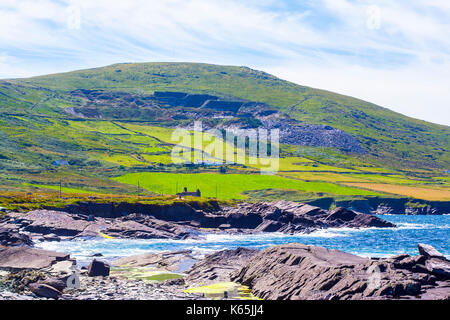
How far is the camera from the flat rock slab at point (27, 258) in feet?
157

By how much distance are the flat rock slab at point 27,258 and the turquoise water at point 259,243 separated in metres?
8.17

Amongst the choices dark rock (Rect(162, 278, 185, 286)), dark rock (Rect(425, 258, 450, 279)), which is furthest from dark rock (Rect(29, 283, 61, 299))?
dark rock (Rect(425, 258, 450, 279))

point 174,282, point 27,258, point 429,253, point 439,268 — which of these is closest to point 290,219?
point 174,282

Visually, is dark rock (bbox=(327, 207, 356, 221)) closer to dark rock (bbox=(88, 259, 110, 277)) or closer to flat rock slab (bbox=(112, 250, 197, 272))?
flat rock slab (bbox=(112, 250, 197, 272))

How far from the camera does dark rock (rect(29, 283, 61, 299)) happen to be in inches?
1465

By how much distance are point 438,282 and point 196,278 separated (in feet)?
70.1

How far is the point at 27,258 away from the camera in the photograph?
49.6 metres

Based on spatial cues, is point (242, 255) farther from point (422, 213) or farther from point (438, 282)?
point (422, 213)

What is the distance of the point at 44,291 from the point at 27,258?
1344 centimetres

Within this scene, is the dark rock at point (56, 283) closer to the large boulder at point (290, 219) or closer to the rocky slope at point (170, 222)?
the rocky slope at point (170, 222)

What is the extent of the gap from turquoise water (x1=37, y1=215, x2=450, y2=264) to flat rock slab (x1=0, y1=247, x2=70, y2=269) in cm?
817

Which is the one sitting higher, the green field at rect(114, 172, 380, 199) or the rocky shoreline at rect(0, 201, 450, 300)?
the rocky shoreline at rect(0, 201, 450, 300)

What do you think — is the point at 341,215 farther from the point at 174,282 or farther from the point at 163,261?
the point at 174,282
